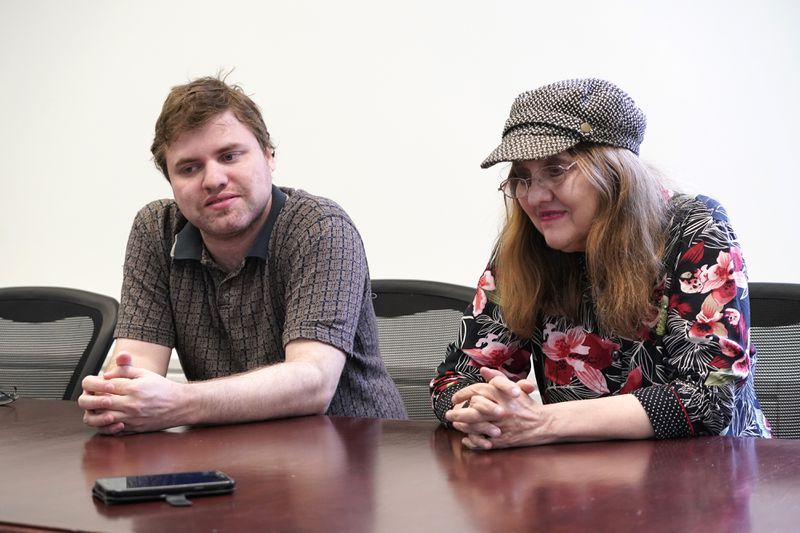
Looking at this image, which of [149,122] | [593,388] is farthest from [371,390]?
[149,122]

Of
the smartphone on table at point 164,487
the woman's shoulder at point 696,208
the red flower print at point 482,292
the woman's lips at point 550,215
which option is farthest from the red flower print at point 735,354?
the smartphone on table at point 164,487

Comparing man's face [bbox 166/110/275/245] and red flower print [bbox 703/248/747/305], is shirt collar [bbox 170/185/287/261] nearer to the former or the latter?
man's face [bbox 166/110/275/245]

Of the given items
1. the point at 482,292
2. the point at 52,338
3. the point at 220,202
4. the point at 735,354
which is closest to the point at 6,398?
the point at 52,338

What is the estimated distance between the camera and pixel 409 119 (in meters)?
3.05

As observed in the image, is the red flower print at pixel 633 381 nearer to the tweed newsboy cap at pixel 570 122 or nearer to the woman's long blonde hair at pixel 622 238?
the woman's long blonde hair at pixel 622 238

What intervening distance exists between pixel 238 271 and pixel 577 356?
785 millimetres

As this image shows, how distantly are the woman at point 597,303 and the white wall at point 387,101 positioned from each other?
1.52 ft

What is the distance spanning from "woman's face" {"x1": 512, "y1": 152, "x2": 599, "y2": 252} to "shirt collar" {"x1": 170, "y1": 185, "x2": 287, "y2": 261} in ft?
2.10

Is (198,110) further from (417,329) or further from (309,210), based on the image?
(417,329)

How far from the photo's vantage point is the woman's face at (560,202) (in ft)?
5.79

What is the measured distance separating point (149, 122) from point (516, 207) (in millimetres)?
1937

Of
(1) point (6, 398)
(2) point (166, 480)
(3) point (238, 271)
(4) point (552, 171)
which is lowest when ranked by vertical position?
(1) point (6, 398)

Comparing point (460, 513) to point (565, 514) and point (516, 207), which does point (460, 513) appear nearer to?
point (565, 514)

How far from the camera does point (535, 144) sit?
5.69ft
